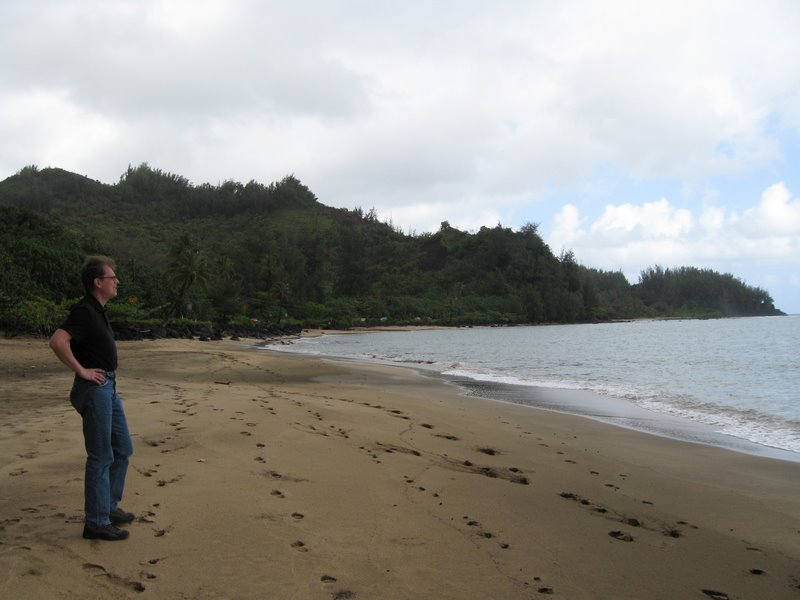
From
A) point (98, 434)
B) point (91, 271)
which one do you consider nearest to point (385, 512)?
point (98, 434)

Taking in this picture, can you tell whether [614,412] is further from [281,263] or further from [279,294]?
[281,263]

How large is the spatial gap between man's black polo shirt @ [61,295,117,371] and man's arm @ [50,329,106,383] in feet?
0.19

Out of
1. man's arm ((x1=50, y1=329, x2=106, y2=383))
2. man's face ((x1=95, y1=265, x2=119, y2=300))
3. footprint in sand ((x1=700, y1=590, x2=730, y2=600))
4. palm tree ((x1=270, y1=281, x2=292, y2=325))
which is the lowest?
footprint in sand ((x1=700, y1=590, x2=730, y2=600))

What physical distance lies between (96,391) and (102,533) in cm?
90

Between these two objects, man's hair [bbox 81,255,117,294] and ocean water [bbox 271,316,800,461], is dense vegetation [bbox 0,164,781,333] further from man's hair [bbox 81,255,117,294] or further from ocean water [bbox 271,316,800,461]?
man's hair [bbox 81,255,117,294]

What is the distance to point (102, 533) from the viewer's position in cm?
361

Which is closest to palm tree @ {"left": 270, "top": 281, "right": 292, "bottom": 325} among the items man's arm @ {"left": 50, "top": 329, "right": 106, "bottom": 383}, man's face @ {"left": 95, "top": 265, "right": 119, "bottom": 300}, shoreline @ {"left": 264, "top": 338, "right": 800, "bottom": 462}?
shoreline @ {"left": 264, "top": 338, "right": 800, "bottom": 462}

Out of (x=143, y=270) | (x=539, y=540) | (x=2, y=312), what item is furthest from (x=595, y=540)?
(x=143, y=270)

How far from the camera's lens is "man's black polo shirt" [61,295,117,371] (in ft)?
12.3

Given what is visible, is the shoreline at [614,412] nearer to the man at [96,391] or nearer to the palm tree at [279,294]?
the man at [96,391]

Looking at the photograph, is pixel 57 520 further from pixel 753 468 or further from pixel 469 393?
pixel 469 393

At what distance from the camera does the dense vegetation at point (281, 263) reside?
42.4 meters

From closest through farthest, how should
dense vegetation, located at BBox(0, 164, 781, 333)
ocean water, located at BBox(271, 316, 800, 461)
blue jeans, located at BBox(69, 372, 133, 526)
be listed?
blue jeans, located at BBox(69, 372, 133, 526) → ocean water, located at BBox(271, 316, 800, 461) → dense vegetation, located at BBox(0, 164, 781, 333)

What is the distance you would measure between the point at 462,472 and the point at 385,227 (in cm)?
14759
